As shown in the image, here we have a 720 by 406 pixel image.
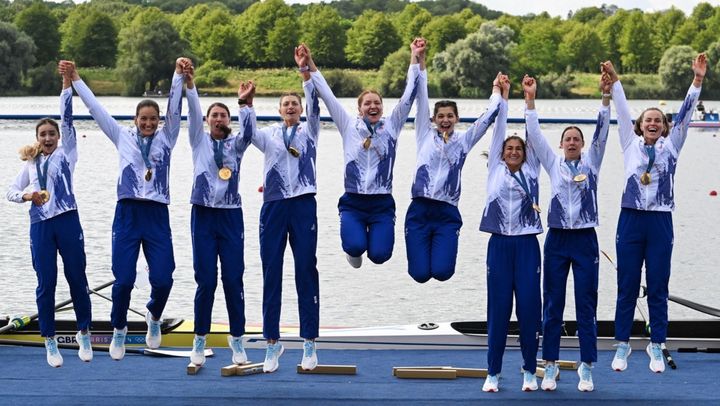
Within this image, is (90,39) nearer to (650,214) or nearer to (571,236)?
(650,214)

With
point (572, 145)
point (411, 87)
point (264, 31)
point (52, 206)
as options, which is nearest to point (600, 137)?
point (572, 145)

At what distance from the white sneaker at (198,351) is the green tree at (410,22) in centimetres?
7144

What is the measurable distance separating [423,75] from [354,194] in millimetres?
914

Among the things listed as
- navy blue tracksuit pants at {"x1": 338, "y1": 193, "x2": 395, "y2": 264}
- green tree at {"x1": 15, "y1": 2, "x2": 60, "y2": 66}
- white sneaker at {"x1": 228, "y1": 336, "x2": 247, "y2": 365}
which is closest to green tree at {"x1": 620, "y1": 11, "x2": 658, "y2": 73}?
green tree at {"x1": 15, "y1": 2, "x2": 60, "y2": 66}

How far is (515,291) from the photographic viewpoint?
8.40m

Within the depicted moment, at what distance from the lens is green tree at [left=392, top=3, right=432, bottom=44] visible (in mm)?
81812

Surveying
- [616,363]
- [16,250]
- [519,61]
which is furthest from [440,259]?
[519,61]

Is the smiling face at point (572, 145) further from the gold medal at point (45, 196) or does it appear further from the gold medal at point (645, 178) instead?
the gold medal at point (45, 196)

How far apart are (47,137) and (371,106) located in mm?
2162

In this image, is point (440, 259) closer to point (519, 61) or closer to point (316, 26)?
point (519, 61)

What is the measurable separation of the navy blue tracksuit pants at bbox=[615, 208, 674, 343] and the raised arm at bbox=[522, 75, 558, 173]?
0.84 m

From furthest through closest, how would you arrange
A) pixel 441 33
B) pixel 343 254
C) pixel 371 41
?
pixel 441 33 → pixel 371 41 → pixel 343 254

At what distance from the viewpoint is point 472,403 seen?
8.01 m

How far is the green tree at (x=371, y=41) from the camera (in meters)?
73.2
